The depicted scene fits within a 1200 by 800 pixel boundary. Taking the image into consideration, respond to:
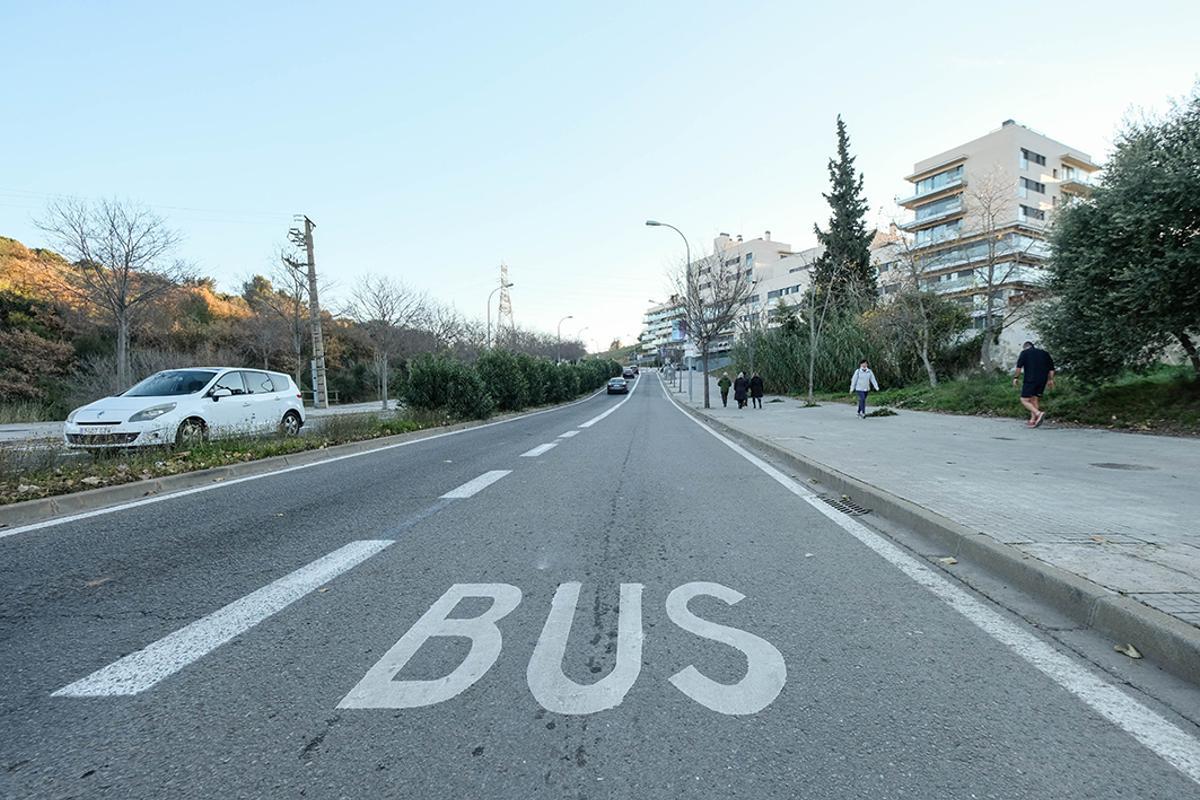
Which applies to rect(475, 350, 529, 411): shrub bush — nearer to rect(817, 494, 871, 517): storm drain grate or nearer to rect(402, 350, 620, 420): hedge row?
rect(402, 350, 620, 420): hedge row

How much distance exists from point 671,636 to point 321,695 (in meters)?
1.61

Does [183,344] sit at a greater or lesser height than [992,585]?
greater

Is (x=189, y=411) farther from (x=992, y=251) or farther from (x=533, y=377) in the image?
(x=992, y=251)

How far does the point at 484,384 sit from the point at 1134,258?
16613mm

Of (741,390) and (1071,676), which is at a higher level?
(741,390)

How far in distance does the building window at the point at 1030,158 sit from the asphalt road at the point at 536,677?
59.7m

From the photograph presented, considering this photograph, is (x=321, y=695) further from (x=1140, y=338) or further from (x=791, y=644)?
(x=1140, y=338)

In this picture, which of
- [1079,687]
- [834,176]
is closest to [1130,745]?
[1079,687]

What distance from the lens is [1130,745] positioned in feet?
6.75

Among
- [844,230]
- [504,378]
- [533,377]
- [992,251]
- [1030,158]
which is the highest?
[1030,158]

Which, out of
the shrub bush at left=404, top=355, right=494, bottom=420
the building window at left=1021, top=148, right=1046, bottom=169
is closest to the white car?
the shrub bush at left=404, top=355, right=494, bottom=420

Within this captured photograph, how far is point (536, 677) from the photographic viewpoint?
8.21 feet

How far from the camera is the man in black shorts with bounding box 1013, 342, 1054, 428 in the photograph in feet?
37.6

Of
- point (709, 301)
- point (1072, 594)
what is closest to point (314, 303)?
point (709, 301)
